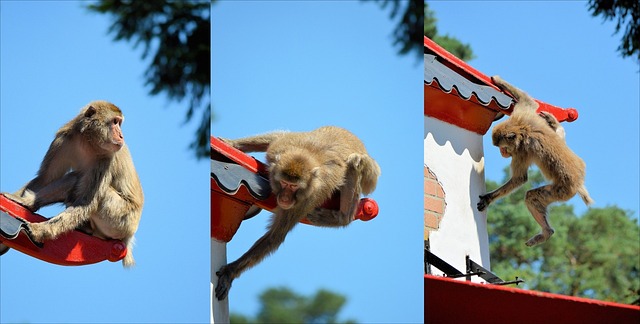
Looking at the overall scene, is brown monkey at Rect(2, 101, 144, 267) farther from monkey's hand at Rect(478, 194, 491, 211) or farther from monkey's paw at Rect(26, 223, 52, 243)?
monkey's hand at Rect(478, 194, 491, 211)

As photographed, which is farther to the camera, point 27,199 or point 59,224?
point 27,199

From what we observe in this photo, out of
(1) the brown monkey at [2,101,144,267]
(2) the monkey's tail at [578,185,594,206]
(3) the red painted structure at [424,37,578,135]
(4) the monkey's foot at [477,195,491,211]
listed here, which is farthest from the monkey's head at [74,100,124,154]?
(2) the monkey's tail at [578,185,594,206]

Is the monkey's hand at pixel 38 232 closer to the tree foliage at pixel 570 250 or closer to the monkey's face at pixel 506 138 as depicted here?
the monkey's face at pixel 506 138

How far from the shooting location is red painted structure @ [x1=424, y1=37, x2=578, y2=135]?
4.18 meters

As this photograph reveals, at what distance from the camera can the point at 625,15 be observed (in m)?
8.46

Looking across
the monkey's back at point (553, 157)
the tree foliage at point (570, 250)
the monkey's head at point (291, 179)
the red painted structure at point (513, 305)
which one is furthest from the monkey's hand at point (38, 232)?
the tree foliage at point (570, 250)

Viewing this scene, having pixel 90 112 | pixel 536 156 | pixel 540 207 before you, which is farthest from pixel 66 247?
pixel 540 207

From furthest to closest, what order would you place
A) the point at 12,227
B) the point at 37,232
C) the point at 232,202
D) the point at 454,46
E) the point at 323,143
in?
the point at 454,46, the point at 323,143, the point at 232,202, the point at 37,232, the point at 12,227

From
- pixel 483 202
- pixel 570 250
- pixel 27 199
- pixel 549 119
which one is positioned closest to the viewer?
pixel 27 199

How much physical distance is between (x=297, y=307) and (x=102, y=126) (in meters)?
1.16

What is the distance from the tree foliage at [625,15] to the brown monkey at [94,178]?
6.10 metres

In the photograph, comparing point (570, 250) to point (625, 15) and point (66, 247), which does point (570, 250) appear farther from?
point (66, 247)

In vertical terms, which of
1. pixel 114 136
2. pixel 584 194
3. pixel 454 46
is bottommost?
pixel 114 136

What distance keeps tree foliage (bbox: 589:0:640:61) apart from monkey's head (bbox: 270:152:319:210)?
231 inches
